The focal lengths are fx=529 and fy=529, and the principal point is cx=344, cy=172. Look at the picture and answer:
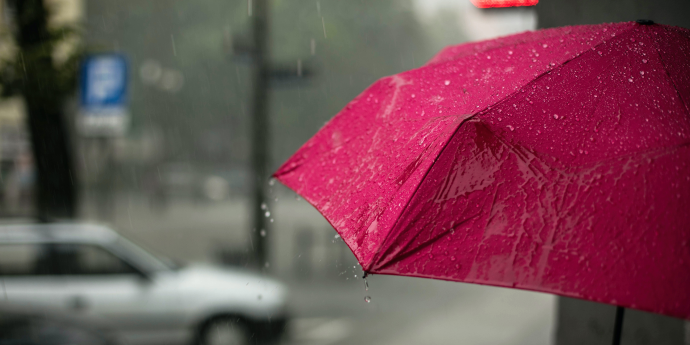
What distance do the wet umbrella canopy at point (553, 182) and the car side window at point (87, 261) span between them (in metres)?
5.23

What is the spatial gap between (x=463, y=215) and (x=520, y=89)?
38cm

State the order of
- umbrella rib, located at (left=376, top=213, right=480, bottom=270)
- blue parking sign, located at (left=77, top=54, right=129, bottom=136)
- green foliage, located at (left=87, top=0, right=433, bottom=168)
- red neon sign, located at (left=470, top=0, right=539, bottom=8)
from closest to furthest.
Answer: umbrella rib, located at (left=376, top=213, right=480, bottom=270), red neon sign, located at (left=470, top=0, right=539, bottom=8), blue parking sign, located at (left=77, top=54, right=129, bottom=136), green foliage, located at (left=87, top=0, right=433, bottom=168)

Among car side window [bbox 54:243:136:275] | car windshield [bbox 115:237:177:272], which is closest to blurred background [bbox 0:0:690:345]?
car side window [bbox 54:243:136:275]

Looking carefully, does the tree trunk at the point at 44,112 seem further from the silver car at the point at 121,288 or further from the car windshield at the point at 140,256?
the car windshield at the point at 140,256

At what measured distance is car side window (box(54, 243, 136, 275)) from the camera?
5.82 metres

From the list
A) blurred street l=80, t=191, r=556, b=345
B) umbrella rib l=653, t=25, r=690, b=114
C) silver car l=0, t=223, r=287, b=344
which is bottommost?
blurred street l=80, t=191, r=556, b=345

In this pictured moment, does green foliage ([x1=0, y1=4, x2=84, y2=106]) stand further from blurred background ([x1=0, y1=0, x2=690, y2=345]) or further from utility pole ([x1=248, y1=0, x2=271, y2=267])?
utility pole ([x1=248, y1=0, x2=271, y2=267])

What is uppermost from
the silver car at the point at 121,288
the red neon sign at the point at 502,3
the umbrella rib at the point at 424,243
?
the red neon sign at the point at 502,3

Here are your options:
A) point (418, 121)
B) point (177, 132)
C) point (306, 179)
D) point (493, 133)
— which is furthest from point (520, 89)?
point (177, 132)

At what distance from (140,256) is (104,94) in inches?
127

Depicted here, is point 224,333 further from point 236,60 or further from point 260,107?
point 236,60

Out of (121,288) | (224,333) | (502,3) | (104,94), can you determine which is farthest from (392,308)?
(502,3)

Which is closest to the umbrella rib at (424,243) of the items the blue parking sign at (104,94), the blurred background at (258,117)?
the blurred background at (258,117)

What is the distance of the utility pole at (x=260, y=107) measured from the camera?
7555 mm
